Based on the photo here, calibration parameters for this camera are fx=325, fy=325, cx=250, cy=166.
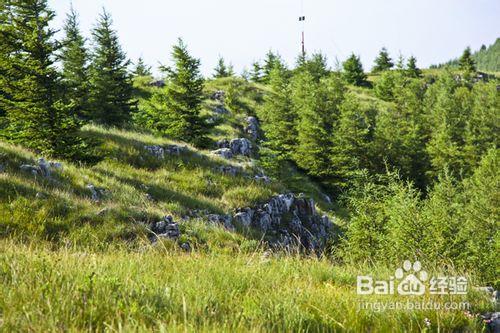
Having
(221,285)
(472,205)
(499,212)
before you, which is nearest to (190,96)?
(221,285)

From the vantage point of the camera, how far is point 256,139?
3709 centimetres

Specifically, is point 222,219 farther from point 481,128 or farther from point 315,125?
point 481,128

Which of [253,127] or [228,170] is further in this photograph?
[253,127]

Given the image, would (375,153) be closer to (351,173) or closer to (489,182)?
(351,173)

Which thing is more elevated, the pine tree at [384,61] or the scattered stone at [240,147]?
the pine tree at [384,61]

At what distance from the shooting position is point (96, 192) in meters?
12.7

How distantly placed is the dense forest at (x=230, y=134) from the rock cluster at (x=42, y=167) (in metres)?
0.68

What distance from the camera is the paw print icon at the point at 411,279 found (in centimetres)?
381

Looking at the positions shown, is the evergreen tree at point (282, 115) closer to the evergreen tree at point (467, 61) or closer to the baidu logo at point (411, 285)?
the baidu logo at point (411, 285)

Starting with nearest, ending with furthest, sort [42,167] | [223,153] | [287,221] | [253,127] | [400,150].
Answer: [42,167], [287,221], [223,153], [253,127], [400,150]

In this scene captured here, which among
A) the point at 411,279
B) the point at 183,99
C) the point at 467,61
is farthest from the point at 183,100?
the point at 467,61

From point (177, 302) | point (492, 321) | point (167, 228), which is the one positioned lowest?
point (167, 228)

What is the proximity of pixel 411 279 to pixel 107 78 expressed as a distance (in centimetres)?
2468

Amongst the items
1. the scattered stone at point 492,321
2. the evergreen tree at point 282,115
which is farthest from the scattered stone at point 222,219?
the evergreen tree at point 282,115
